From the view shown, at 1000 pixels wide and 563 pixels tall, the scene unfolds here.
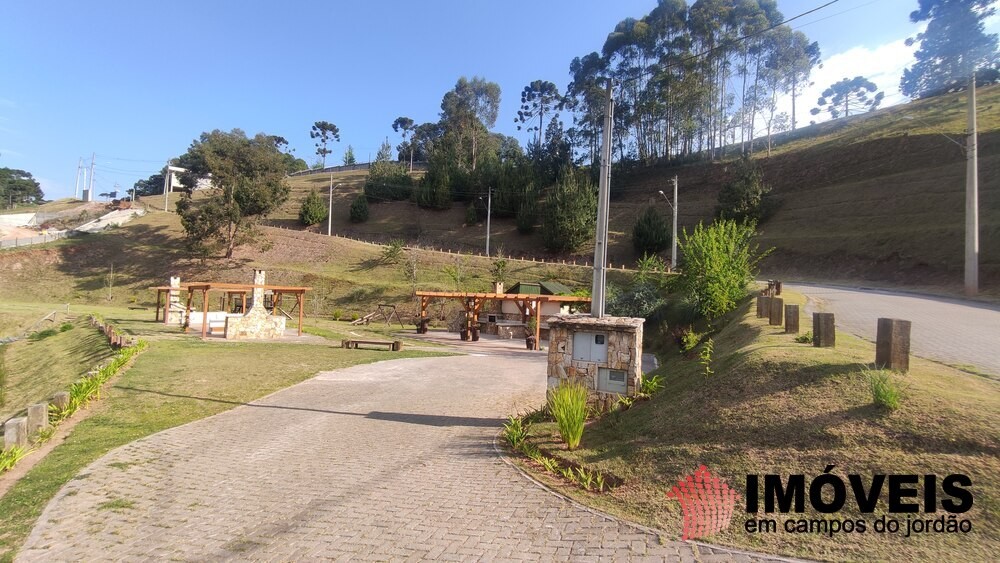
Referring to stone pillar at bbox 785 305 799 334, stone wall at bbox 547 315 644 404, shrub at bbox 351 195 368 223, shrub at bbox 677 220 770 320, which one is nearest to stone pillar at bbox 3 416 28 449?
stone wall at bbox 547 315 644 404

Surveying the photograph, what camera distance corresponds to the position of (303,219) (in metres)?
62.6

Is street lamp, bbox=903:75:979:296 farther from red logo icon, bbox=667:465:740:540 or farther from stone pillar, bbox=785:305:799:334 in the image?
red logo icon, bbox=667:465:740:540

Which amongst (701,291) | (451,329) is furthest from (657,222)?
(701,291)

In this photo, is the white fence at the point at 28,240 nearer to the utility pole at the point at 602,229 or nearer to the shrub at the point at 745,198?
the utility pole at the point at 602,229

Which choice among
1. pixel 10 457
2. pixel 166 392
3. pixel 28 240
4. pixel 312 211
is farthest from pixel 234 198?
pixel 10 457

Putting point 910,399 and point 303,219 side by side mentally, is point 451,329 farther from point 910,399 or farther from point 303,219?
point 303,219

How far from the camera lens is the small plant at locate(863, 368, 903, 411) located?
4.87m

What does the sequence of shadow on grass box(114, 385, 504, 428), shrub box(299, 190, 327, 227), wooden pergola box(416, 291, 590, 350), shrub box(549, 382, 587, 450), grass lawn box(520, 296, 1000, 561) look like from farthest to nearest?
shrub box(299, 190, 327, 227) → wooden pergola box(416, 291, 590, 350) → shadow on grass box(114, 385, 504, 428) → shrub box(549, 382, 587, 450) → grass lawn box(520, 296, 1000, 561)

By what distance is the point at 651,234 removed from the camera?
46.1 m

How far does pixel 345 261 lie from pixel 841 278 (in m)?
37.9

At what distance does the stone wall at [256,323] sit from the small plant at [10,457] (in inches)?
592

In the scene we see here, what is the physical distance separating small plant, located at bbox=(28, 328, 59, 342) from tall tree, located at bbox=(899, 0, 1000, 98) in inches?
2811

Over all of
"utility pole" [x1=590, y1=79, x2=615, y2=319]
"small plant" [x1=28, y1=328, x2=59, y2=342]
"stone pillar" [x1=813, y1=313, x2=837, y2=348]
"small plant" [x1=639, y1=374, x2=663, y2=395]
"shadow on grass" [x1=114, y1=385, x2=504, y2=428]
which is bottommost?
"small plant" [x1=28, y1=328, x2=59, y2=342]

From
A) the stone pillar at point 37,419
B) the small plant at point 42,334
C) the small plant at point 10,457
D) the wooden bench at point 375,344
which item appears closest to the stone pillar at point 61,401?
the stone pillar at point 37,419
